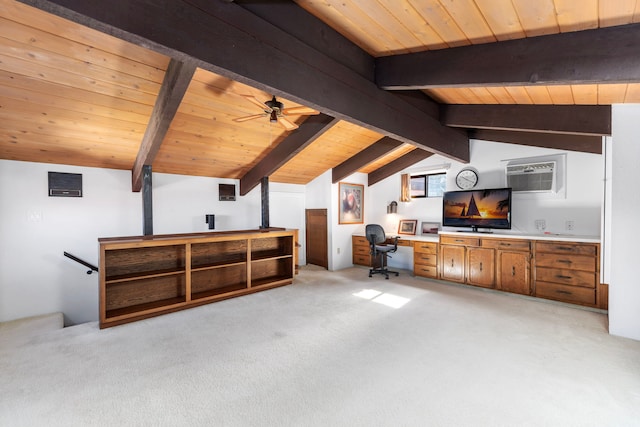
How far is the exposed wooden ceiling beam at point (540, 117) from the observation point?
2907 millimetres

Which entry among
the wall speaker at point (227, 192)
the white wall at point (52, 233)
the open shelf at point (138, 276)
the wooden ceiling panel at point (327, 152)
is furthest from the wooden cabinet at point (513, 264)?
the white wall at point (52, 233)

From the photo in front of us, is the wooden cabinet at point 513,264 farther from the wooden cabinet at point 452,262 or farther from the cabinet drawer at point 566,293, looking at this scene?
the wooden cabinet at point 452,262

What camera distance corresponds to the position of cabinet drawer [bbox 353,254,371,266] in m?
6.36

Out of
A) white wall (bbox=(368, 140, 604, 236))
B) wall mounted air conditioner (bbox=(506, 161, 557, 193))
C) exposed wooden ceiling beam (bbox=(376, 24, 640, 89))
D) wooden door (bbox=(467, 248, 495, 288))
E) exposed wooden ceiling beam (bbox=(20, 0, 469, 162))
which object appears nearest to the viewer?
exposed wooden ceiling beam (bbox=(20, 0, 469, 162))

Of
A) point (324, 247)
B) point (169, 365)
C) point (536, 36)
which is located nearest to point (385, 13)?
point (536, 36)

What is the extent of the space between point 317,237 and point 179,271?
11.0 feet

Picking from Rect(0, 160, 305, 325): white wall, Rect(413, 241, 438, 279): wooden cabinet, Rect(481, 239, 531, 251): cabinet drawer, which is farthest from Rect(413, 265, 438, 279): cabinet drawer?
Rect(0, 160, 305, 325): white wall

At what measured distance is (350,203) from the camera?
21.5 feet

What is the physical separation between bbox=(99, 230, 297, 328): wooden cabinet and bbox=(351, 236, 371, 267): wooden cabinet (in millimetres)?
2053

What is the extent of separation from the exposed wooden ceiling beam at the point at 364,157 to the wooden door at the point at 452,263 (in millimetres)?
2074

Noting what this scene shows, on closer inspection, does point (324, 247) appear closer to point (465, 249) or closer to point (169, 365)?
point (465, 249)

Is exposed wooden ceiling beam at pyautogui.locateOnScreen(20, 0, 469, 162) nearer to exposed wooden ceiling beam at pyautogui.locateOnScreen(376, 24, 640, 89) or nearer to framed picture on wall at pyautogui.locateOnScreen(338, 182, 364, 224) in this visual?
exposed wooden ceiling beam at pyautogui.locateOnScreen(376, 24, 640, 89)

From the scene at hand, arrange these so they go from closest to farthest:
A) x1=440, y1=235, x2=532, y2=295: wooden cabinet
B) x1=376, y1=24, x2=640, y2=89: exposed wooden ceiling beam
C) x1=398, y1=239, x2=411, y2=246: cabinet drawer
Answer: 1. x1=376, y1=24, x2=640, y2=89: exposed wooden ceiling beam
2. x1=440, y1=235, x2=532, y2=295: wooden cabinet
3. x1=398, y1=239, x2=411, y2=246: cabinet drawer

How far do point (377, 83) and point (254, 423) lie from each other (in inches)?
112
